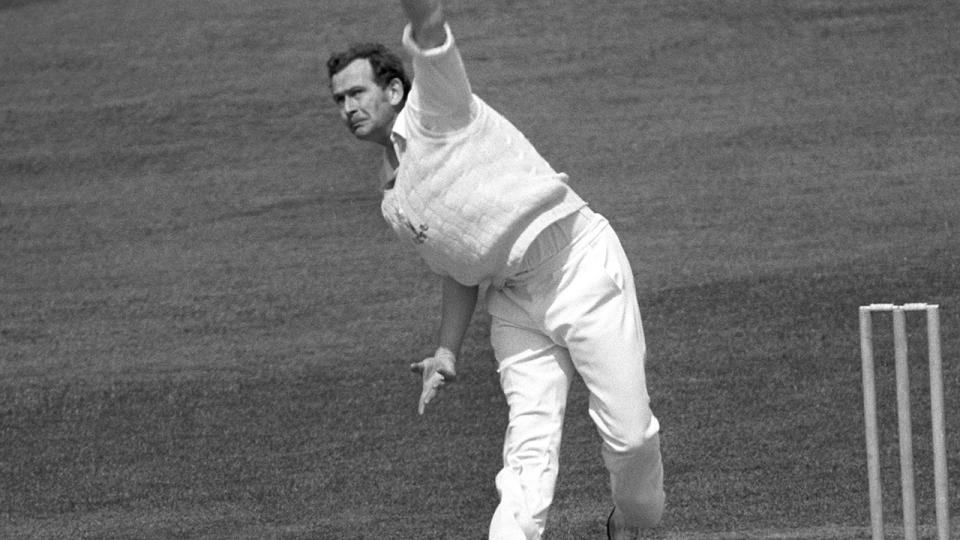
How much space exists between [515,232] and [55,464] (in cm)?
441

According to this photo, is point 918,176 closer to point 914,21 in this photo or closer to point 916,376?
point 914,21

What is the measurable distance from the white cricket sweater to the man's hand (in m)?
0.27

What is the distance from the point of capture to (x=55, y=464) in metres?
8.11

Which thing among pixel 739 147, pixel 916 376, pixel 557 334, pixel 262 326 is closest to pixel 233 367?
pixel 262 326

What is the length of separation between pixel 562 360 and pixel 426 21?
1.03m

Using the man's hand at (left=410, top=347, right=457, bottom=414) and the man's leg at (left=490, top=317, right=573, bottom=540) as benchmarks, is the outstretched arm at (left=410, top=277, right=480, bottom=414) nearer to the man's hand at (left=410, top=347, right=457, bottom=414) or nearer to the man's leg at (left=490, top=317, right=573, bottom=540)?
the man's hand at (left=410, top=347, right=457, bottom=414)

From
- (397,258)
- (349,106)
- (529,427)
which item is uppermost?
(349,106)

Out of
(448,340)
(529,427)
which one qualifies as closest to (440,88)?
(448,340)

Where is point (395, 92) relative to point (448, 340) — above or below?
above

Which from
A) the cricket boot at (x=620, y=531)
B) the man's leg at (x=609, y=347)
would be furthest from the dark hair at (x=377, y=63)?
the cricket boot at (x=620, y=531)

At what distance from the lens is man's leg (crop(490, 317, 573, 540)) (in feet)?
14.3

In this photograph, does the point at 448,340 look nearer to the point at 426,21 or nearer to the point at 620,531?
the point at 620,531

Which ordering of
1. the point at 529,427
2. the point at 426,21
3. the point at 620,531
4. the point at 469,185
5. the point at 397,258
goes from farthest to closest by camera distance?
1. the point at 397,258
2. the point at 620,531
3. the point at 529,427
4. the point at 469,185
5. the point at 426,21

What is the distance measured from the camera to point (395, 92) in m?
4.55
